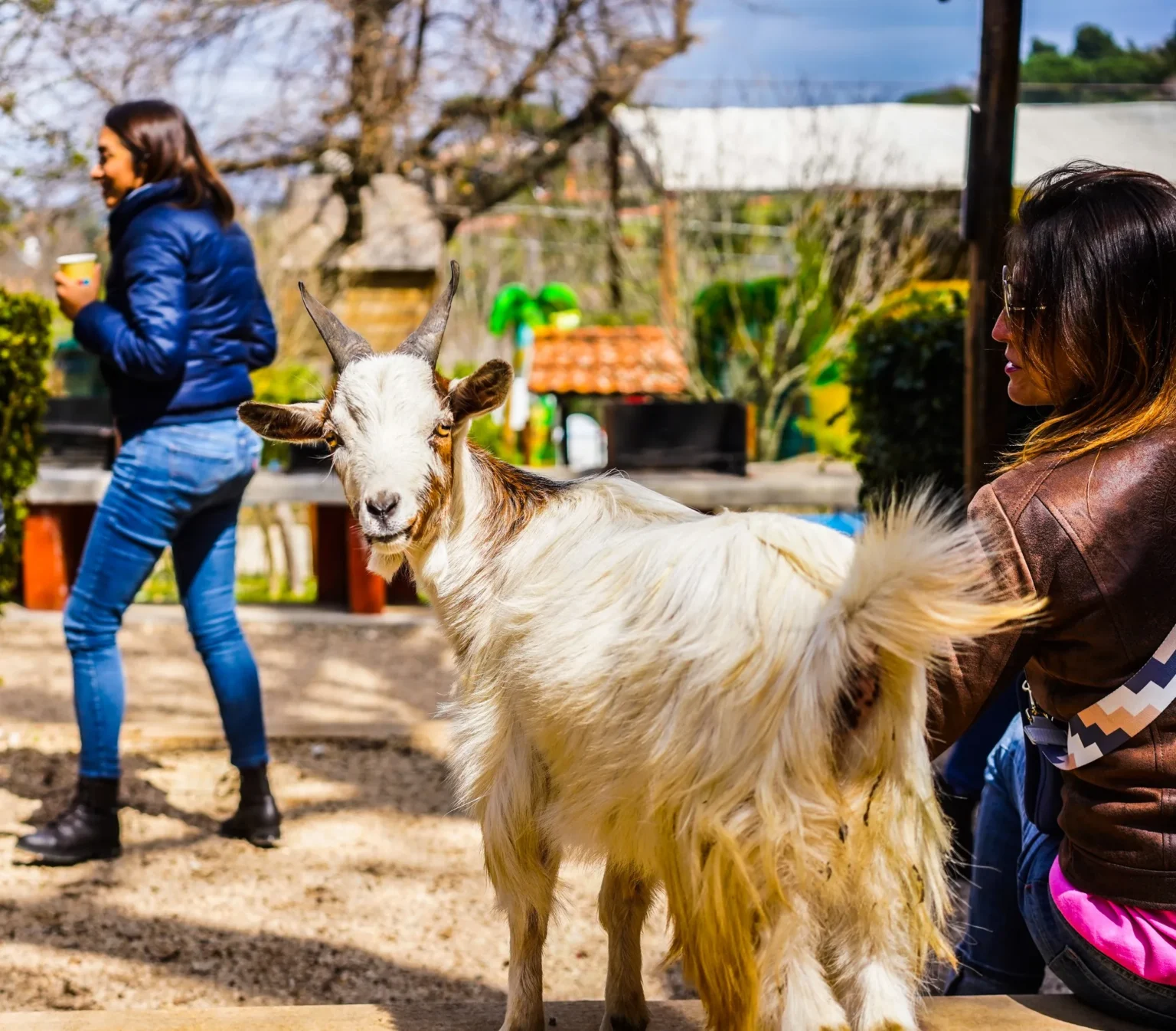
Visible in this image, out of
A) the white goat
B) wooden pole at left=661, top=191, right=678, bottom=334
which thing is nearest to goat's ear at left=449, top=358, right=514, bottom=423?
the white goat

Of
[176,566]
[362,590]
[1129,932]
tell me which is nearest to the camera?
[1129,932]

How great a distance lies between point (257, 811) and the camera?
4.40 m

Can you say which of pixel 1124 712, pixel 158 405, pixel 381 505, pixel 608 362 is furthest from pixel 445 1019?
pixel 608 362

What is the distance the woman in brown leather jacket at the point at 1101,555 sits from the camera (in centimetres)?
192

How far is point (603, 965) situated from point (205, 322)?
96.4 inches

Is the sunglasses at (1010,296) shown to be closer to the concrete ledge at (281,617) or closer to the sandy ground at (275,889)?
the sandy ground at (275,889)

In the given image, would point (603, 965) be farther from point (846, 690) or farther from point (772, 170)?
point (772, 170)

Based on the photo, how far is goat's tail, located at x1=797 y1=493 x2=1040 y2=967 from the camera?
1.78 m

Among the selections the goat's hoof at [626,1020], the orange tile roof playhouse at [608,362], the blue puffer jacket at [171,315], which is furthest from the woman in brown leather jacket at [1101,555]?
the orange tile roof playhouse at [608,362]

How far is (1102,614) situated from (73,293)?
3371 mm

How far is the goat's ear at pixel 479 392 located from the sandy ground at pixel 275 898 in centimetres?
138

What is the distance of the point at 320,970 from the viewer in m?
3.58

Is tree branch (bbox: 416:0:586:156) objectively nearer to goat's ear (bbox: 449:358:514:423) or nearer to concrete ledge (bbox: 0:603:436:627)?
concrete ledge (bbox: 0:603:436:627)

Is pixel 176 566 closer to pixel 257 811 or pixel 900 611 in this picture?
pixel 257 811
